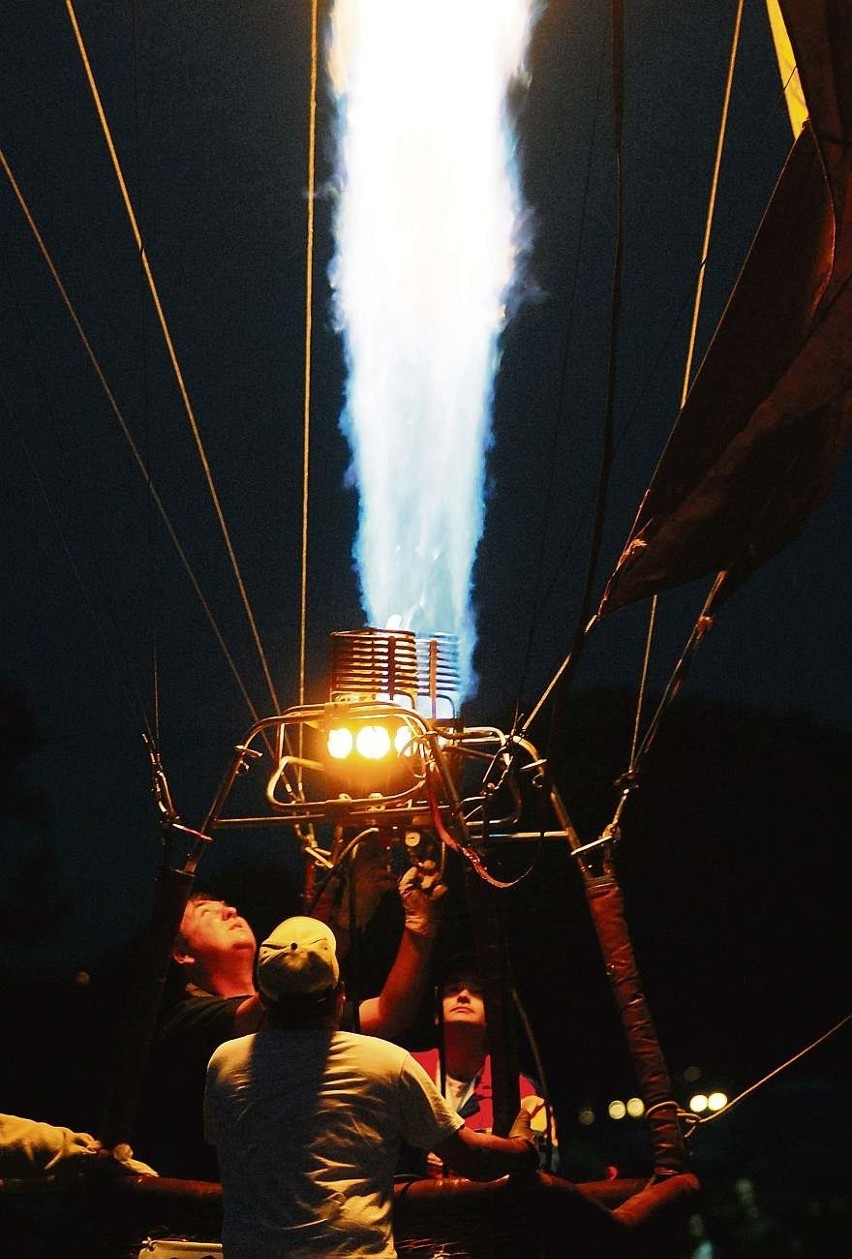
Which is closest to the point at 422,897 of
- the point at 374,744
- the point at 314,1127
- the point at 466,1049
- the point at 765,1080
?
the point at 374,744

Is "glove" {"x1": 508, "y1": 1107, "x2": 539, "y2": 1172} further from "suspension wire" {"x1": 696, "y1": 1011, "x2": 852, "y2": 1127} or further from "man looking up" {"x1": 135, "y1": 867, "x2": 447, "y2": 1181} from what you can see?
"man looking up" {"x1": 135, "y1": 867, "x2": 447, "y2": 1181}

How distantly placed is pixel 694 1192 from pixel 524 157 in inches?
247

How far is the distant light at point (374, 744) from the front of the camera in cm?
476

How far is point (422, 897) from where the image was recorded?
420 centimetres

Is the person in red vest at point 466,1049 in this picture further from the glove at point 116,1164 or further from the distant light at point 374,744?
the glove at point 116,1164

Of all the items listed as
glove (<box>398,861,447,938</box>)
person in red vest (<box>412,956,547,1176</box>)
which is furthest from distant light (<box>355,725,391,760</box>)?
person in red vest (<box>412,956,547,1176</box>)

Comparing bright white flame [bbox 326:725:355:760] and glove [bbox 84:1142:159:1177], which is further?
bright white flame [bbox 326:725:355:760]

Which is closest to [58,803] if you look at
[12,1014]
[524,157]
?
[12,1014]

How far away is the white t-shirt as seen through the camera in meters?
2.92

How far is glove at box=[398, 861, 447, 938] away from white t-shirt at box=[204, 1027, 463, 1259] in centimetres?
107

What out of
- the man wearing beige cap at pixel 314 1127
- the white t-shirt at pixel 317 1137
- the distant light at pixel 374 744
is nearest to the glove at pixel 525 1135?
the man wearing beige cap at pixel 314 1127

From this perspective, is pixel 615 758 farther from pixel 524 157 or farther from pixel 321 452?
pixel 524 157

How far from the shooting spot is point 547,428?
26891mm

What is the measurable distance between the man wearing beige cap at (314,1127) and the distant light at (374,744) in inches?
62.2
